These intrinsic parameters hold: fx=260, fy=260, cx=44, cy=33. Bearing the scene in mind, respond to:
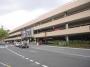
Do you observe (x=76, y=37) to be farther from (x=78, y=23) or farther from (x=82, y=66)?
(x=82, y=66)

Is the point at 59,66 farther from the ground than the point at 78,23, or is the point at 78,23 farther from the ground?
the point at 78,23

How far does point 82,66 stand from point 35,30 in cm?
9523

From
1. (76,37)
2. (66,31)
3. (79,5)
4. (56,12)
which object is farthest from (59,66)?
(56,12)

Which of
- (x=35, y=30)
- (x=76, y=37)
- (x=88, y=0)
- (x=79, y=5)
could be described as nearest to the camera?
(x=88, y=0)

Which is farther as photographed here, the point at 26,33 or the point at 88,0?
the point at 26,33

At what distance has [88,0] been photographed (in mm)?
55906

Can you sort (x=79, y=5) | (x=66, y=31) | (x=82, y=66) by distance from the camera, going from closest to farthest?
(x=82, y=66) → (x=79, y=5) → (x=66, y=31)

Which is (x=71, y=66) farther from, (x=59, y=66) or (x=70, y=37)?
(x=70, y=37)

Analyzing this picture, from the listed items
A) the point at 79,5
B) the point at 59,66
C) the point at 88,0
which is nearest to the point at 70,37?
the point at 79,5

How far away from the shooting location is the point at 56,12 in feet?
259

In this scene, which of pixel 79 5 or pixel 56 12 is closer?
pixel 79 5

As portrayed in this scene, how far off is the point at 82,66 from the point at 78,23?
5465 cm

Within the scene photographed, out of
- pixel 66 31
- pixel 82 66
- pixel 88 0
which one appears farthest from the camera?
pixel 66 31

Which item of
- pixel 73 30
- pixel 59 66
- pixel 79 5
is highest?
pixel 79 5
